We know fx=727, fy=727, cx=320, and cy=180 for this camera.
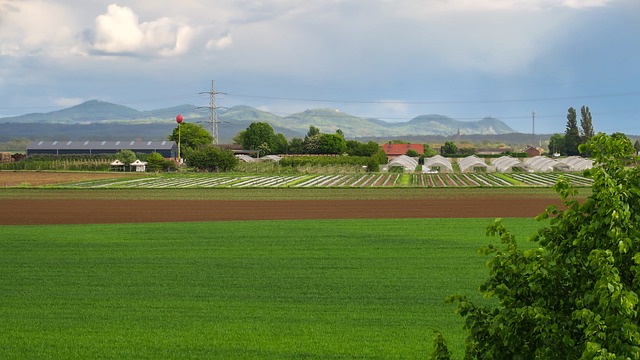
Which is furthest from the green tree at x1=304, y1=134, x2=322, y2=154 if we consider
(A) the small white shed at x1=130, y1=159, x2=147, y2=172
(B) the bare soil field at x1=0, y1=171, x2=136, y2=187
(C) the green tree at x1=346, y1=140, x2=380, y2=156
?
(B) the bare soil field at x1=0, y1=171, x2=136, y2=187

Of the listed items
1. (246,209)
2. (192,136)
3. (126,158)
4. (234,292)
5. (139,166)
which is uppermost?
(192,136)

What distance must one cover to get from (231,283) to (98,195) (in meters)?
39.3

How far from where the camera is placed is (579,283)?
564 cm

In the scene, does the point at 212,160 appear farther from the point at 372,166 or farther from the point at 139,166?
the point at 372,166

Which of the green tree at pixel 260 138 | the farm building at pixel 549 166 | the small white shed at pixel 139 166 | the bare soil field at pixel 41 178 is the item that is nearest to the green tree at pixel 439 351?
the bare soil field at pixel 41 178

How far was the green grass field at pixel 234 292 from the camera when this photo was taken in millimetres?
14125

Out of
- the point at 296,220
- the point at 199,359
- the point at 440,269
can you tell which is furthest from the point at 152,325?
→ the point at 296,220

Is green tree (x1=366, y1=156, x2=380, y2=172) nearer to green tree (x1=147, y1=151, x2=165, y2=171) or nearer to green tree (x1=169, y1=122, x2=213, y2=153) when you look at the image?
green tree (x1=147, y1=151, x2=165, y2=171)

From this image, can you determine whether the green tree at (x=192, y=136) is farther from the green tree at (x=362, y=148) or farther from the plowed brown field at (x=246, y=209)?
the plowed brown field at (x=246, y=209)

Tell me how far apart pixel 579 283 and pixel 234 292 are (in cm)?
1411

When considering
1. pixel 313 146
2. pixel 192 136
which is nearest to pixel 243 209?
pixel 192 136

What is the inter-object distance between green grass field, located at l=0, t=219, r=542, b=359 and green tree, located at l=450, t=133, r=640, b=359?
7.68 meters

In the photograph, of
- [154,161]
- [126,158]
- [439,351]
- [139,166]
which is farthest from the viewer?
[126,158]

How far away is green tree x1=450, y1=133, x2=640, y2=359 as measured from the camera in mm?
5039
